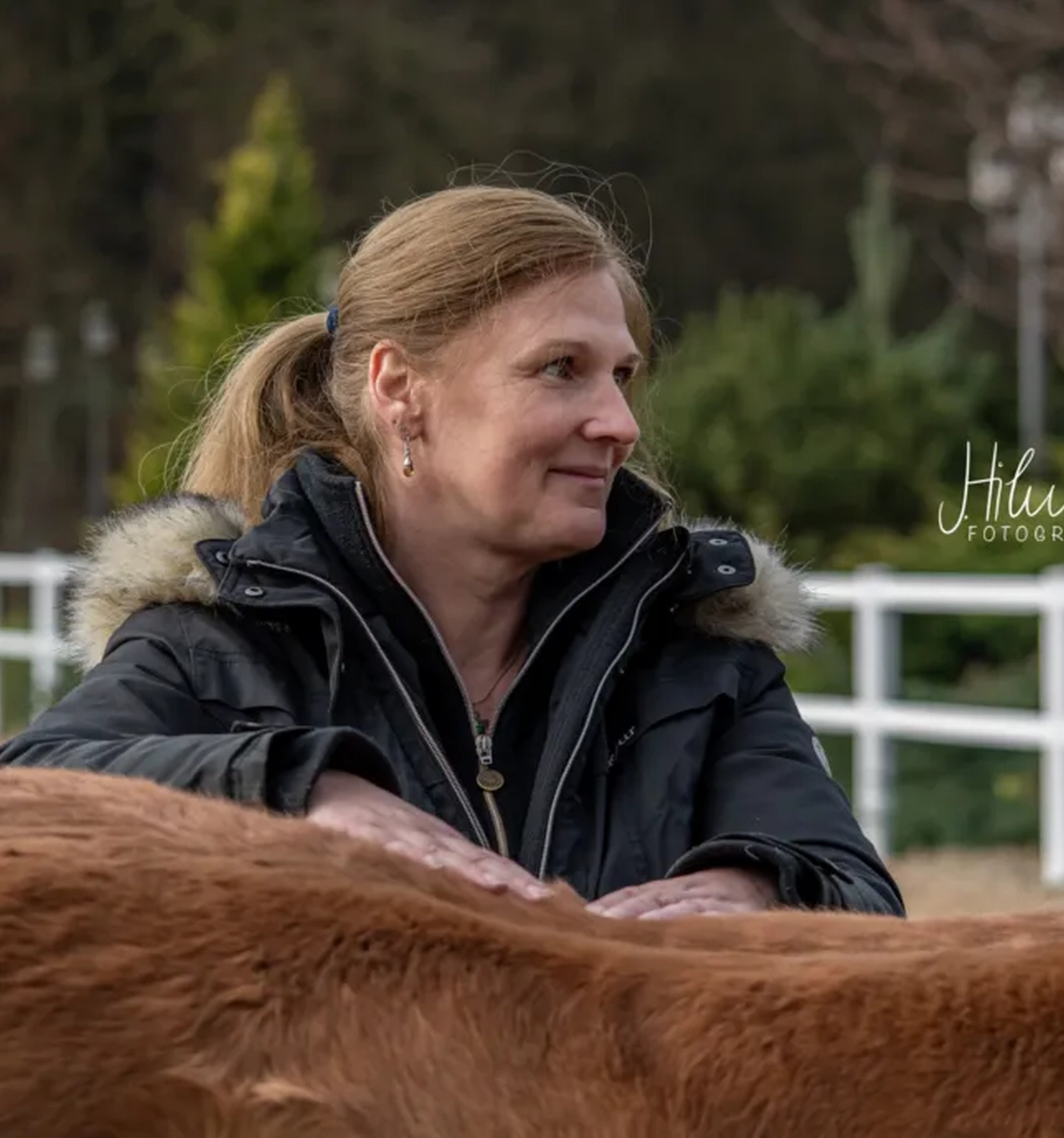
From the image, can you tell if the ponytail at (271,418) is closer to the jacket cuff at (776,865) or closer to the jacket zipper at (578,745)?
the jacket zipper at (578,745)

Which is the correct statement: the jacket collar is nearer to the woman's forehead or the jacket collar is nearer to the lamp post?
the woman's forehead

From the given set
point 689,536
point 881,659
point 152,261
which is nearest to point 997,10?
point 881,659

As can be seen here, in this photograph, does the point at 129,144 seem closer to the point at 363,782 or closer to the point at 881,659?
the point at 881,659

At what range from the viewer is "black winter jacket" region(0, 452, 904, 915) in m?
2.32

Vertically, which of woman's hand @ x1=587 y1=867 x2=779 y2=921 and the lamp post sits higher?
the lamp post

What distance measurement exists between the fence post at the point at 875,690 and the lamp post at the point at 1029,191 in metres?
6.92

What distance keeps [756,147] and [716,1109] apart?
114 feet

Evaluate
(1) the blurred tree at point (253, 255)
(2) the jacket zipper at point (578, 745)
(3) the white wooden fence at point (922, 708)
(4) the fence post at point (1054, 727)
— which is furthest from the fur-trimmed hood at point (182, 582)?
(1) the blurred tree at point (253, 255)

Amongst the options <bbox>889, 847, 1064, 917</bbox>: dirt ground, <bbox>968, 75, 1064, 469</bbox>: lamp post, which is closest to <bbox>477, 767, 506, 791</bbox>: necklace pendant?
<bbox>889, 847, 1064, 917</bbox>: dirt ground

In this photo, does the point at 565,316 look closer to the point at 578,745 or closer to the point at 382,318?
the point at 382,318

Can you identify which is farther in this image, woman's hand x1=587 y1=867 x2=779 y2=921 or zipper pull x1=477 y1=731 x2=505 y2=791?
zipper pull x1=477 y1=731 x2=505 y2=791

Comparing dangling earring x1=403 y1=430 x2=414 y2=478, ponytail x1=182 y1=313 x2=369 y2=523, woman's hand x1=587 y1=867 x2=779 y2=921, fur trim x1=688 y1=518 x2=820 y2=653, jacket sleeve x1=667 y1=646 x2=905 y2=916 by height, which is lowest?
woman's hand x1=587 y1=867 x2=779 y2=921

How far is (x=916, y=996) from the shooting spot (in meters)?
1.11

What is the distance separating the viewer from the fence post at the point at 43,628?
13.8 meters
